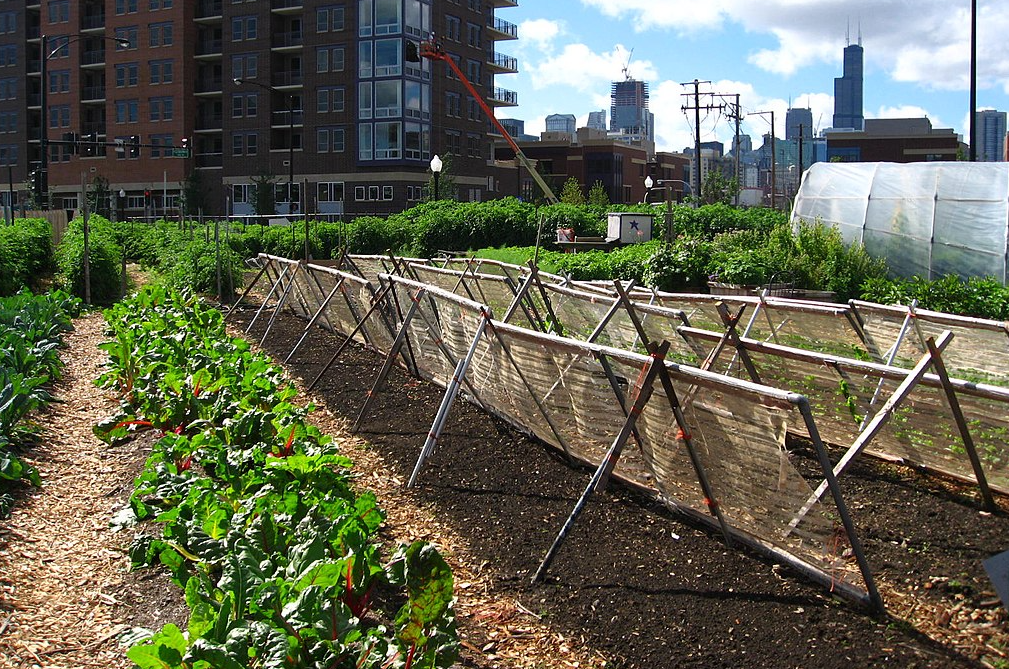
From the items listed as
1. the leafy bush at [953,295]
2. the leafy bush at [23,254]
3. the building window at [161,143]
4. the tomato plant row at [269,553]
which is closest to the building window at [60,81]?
the building window at [161,143]

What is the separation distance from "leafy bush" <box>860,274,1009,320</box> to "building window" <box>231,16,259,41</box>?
6014 centimetres

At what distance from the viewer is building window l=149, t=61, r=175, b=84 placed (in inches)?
2938

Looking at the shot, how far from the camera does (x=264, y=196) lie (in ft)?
227

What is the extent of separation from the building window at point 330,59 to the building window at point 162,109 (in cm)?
1315

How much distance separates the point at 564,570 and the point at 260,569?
2025 millimetres

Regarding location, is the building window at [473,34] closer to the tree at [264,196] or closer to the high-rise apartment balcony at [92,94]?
the tree at [264,196]

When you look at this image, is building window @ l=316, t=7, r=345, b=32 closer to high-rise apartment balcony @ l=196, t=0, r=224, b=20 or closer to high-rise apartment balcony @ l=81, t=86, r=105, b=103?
high-rise apartment balcony @ l=196, t=0, r=224, b=20

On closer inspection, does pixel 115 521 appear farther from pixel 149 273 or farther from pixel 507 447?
pixel 149 273

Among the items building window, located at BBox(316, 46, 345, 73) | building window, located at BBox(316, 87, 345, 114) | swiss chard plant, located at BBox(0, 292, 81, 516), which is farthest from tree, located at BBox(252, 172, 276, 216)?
swiss chard plant, located at BBox(0, 292, 81, 516)

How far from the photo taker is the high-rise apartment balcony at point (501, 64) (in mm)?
80950

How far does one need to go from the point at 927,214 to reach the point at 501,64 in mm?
65314

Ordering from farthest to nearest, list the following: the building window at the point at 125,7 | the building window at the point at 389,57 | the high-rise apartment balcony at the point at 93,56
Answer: the high-rise apartment balcony at the point at 93,56 → the building window at the point at 125,7 → the building window at the point at 389,57

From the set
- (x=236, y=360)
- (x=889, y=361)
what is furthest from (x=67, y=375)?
(x=889, y=361)

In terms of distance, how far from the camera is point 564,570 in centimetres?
625
